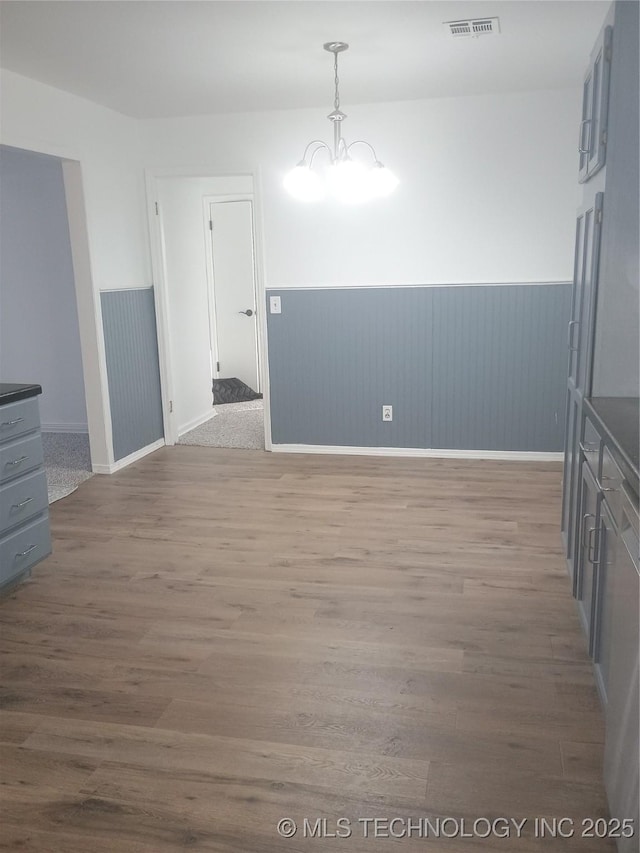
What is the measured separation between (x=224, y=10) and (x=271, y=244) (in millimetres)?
2232

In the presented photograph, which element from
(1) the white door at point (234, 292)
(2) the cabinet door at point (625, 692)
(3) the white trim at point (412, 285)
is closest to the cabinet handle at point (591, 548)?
(2) the cabinet door at point (625, 692)

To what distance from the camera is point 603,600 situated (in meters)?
2.20

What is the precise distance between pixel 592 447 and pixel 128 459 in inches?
141

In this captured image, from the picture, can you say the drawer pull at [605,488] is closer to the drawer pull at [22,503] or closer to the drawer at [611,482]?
the drawer at [611,482]

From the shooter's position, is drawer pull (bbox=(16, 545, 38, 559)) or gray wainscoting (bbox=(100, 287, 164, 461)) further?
gray wainscoting (bbox=(100, 287, 164, 461))

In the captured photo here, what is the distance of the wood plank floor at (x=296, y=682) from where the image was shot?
1.85 meters

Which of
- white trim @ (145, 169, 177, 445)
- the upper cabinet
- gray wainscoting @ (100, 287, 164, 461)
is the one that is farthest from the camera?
white trim @ (145, 169, 177, 445)

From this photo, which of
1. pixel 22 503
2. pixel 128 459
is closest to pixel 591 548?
pixel 22 503

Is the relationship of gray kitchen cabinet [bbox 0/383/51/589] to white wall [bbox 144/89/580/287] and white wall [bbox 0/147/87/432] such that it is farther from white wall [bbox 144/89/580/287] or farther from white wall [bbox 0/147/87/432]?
white wall [bbox 0/147/87/432]

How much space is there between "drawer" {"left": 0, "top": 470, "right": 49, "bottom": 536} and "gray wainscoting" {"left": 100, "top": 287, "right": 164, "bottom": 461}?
1.72m

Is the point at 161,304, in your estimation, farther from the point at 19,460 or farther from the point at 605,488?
the point at 605,488

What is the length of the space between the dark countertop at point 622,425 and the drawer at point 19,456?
2.35 meters

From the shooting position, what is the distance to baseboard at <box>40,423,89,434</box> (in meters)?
6.23

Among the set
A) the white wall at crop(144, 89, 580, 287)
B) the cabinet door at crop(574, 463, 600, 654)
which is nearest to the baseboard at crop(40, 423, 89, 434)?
the white wall at crop(144, 89, 580, 287)
